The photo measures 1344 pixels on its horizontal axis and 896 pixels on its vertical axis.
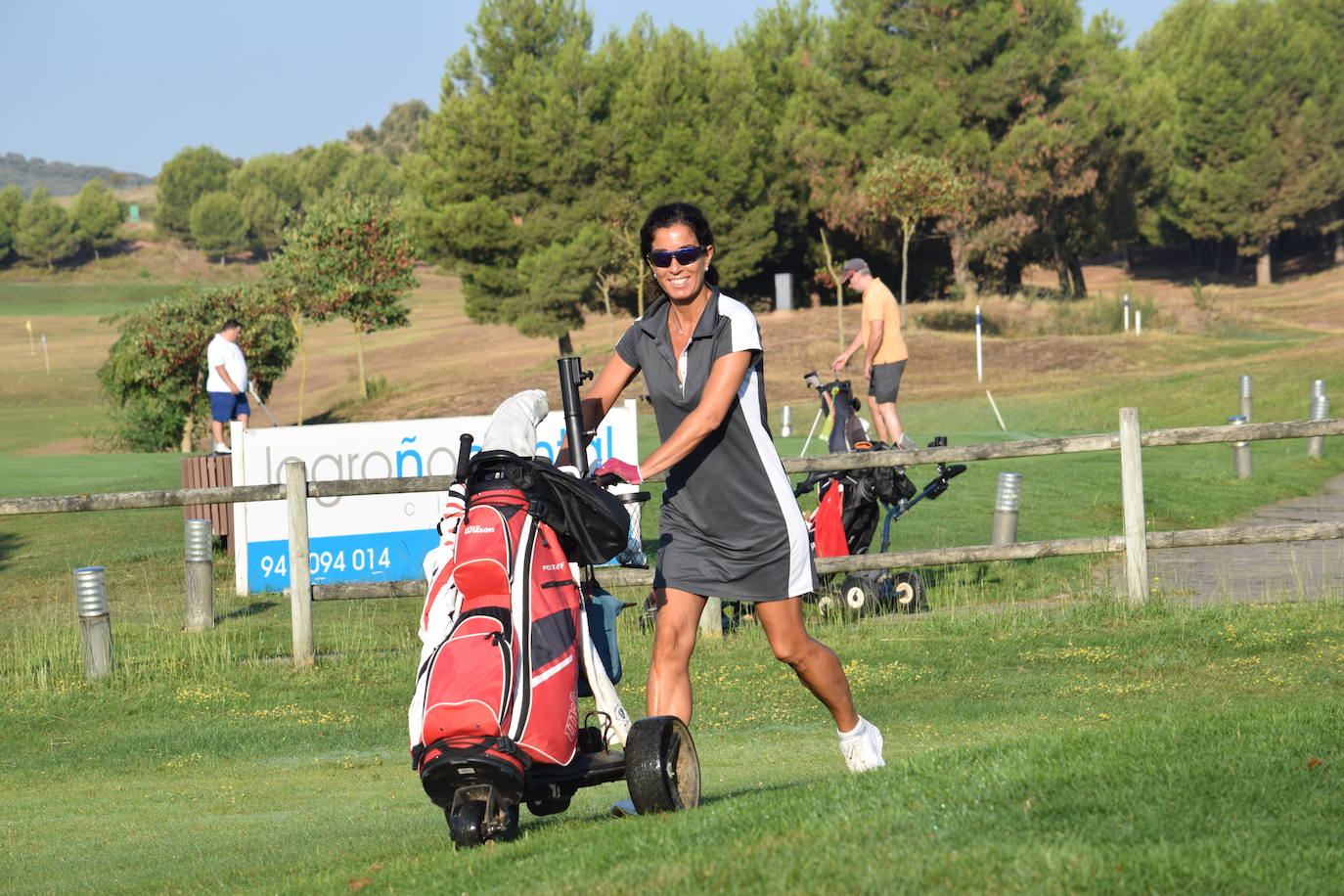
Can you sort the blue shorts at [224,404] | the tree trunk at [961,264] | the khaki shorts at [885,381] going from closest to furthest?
1. the khaki shorts at [885,381]
2. the blue shorts at [224,404]
3. the tree trunk at [961,264]

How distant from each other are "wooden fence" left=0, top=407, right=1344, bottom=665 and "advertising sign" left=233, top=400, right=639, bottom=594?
270 centimetres

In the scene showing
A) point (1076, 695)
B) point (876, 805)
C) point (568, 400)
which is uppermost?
point (568, 400)

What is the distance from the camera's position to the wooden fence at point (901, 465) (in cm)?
953

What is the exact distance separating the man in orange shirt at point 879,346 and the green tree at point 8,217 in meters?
144

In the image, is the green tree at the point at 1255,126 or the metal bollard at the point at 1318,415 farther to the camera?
the green tree at the point at 1255,126

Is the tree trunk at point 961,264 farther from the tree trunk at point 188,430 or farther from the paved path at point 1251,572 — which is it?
the paved path at point 1251,572

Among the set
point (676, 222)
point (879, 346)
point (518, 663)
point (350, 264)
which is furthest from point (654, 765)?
point (350, 264)

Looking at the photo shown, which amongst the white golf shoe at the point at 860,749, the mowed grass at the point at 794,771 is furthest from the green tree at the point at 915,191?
the white golf shoe at the point at 860,749

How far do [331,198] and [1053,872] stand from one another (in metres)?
52.7

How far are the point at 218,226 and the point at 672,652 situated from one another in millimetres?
145965

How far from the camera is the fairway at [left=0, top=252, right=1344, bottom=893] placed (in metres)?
3.95

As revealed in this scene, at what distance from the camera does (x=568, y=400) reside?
5074 millimetres

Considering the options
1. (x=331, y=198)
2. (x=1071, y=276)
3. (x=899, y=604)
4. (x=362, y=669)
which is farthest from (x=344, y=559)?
(x=1071, y=276)

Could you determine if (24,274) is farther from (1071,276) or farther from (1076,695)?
(1076,695)
